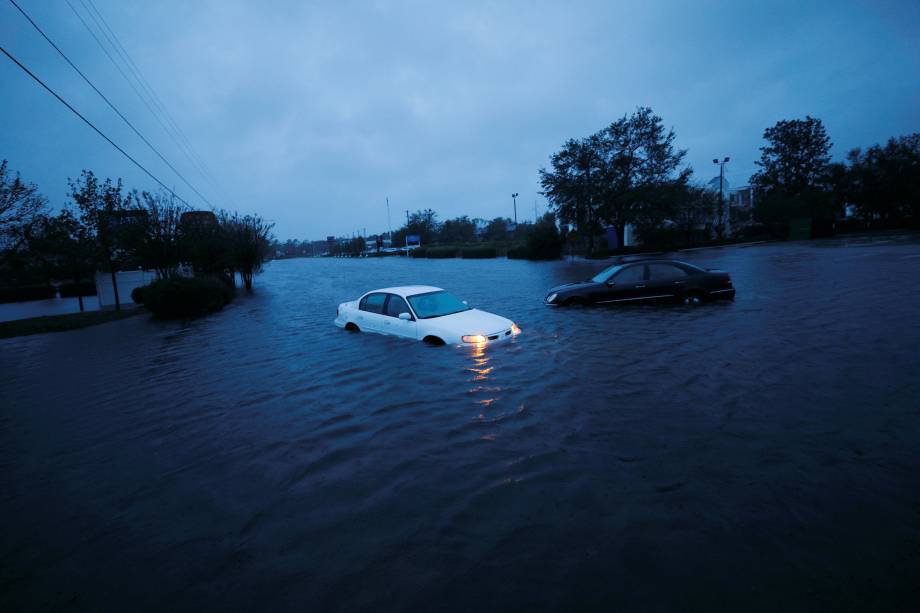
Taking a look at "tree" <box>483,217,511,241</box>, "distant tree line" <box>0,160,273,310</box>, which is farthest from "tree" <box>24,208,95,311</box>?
"tree" <box>483,217,511,241</box>

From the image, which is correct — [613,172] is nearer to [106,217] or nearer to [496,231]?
[106,217]

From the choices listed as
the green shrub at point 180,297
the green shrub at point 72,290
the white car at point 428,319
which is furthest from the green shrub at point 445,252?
the white car at point 428,319

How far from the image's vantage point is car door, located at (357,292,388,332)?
9906 mm

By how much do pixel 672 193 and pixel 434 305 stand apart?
34.6m

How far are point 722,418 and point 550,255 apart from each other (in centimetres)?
4369

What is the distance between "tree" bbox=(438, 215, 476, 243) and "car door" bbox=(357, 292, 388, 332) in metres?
102

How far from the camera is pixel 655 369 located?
21.5ft

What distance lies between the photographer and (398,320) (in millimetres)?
9273

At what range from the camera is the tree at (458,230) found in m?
113

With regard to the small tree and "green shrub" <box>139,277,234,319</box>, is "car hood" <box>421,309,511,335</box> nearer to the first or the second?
"green shrub" <box>139,277,234,319</box>

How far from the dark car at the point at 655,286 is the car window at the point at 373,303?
5.67 m

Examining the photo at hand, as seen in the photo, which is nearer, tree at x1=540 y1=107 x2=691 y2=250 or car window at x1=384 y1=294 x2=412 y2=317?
car window at x1=384 y1=294 x2=412 y2=317

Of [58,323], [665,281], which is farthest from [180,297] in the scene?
[665,281]

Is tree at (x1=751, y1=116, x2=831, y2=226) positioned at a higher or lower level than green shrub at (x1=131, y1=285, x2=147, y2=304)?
higher
